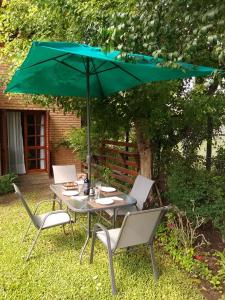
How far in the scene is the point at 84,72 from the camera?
456cm

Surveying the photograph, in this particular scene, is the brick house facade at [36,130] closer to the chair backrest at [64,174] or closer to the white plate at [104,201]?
the chair backrest at [64,174]

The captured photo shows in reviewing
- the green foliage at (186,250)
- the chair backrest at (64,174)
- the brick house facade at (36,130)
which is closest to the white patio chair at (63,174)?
the chair backrest at (64,174)

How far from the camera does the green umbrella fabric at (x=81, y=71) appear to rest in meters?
2.94

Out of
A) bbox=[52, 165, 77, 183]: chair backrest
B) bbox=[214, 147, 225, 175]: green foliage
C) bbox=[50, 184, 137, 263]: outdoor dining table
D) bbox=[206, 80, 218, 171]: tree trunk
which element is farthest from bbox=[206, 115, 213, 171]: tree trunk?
bbox=[52, 165, 77, 183]: chair backrest

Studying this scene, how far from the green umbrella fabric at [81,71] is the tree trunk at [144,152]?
3.33ft

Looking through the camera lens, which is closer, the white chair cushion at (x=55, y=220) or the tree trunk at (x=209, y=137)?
the white chair cushion at (x=55, y=220)

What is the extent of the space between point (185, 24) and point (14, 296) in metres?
3.41

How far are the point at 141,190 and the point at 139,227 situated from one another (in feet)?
4.34

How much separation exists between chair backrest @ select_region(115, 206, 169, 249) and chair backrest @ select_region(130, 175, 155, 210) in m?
1.01

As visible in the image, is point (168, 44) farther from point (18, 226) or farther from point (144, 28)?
point (18, 226)

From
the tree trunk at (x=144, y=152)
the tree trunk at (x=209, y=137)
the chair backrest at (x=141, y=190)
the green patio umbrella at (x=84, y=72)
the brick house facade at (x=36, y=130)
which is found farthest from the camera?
the brick house facade at (x=36, y=130)

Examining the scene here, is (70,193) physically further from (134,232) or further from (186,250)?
(186,250)

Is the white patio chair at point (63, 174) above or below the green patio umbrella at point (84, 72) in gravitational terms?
below

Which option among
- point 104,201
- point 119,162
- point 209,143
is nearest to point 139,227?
point 104,201
